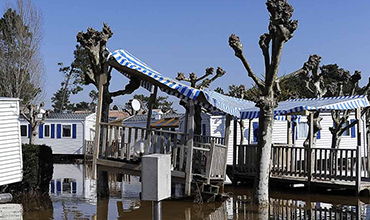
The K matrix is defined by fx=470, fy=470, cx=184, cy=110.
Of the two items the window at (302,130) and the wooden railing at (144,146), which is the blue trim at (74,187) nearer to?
the wooden railing at (144,146)

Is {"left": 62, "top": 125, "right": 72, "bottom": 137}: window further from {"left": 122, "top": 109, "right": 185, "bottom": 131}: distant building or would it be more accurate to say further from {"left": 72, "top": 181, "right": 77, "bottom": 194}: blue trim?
{"left": 72, "top": 181, "right": 77, "bottom": 194}: blue trim

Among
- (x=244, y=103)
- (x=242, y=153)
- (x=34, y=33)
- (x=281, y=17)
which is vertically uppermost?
(x=34, y=33)

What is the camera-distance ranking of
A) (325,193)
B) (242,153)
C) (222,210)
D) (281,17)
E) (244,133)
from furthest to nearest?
(244,133) < (242,153) < (325,193) < (222,210) < (281,17)

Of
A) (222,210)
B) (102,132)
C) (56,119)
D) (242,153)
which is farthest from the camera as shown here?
(56,119)

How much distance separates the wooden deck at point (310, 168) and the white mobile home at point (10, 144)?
7520 mm

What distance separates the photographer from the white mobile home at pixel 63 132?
3212 centimetres

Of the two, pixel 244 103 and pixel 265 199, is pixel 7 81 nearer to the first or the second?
pixel 244 103

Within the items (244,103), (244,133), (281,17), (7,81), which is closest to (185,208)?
(281,17)

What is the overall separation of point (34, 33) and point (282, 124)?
19390mm

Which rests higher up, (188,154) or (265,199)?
(188,154)

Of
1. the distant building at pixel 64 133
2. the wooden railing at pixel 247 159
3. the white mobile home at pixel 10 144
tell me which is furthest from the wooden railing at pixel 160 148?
the distant building at pixel 64 133

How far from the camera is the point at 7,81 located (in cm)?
3303

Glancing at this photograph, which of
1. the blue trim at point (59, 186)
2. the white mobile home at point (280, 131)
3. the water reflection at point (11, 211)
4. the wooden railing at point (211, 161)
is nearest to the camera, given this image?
the water reflection at point (11, 211)

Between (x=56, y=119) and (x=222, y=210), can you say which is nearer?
A: (x=222, y=210)
